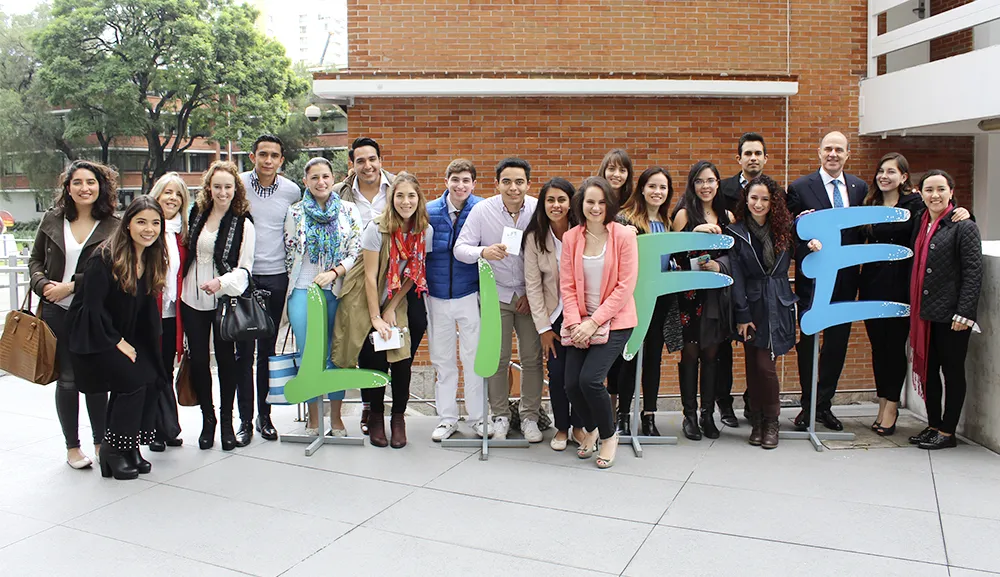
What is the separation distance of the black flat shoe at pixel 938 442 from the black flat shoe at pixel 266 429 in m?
4.57

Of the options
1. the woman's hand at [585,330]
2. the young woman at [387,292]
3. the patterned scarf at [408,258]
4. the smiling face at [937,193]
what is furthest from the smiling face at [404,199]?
the smiling face at [937,193]

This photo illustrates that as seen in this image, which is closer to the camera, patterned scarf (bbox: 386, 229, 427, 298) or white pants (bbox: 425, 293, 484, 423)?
patterned scarf (bbox: 386, 229, 427, 298)

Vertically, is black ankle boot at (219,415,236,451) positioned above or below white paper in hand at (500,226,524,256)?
below

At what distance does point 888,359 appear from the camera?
5469 millimetres

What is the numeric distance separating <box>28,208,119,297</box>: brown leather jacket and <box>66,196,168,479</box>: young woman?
0.83 ft

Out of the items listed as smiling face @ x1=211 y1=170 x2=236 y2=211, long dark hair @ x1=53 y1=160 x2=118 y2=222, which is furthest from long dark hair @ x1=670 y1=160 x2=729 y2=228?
long dark hair @ x1=53 y1=160 x2=118 y2=222

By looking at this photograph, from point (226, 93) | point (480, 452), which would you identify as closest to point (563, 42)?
point (480, 452)

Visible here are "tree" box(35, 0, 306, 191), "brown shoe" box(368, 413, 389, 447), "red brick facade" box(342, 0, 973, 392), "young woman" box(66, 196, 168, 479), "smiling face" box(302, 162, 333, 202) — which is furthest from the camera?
"tree" box(35, 0, 306, 191)

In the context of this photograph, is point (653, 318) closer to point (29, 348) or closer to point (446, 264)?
point (446, 264)

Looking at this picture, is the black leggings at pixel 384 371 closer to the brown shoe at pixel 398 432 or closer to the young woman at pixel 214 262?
the brown shoe at pixel 398 432

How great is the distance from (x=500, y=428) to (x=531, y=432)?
0.73 ft

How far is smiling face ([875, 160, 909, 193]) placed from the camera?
5.26 meters

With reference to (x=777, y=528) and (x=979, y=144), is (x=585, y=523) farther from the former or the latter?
(x=979, y=144)

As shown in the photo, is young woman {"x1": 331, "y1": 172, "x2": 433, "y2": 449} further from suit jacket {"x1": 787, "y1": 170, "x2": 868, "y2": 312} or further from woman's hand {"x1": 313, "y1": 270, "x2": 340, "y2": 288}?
suit jacket {"x1": 787, "y1": 170, "x2": 868, "y2": 312}
